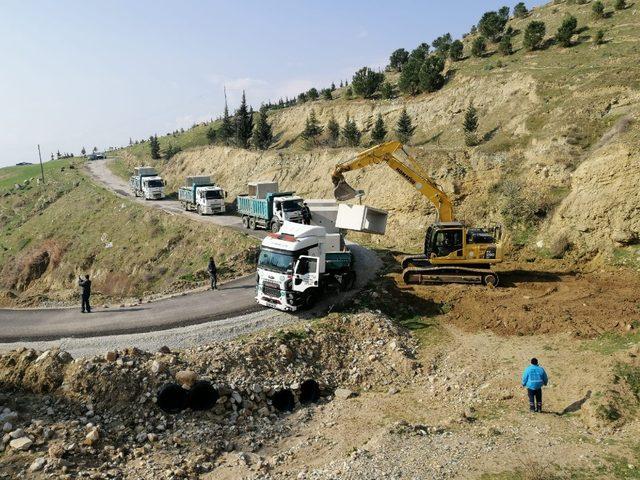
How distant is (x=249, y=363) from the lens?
15.7 m

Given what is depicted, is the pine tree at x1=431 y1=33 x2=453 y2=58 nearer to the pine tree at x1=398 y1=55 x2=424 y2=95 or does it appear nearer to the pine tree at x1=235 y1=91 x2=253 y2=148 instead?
the pine tree at x1=398 y1=55 x2=424 y2=95

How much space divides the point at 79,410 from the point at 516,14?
71.4 m

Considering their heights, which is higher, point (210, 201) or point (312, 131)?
point (312, 131)

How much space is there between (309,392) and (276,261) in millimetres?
6197

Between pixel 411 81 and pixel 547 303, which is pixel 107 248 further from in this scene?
pixel 411 81

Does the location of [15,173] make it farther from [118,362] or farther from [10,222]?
[118,362]

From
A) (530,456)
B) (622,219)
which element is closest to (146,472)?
(530,456)

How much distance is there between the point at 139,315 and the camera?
20250 millimetres

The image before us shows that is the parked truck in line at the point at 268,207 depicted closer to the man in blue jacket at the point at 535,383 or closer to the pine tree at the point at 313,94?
the man in blue jacket at the point at 535,383

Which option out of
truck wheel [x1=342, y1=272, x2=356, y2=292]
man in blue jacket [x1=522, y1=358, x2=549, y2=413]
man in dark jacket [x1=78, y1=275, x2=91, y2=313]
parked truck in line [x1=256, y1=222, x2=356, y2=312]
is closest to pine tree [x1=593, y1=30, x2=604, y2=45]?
truck wheel [x1=342, y1=272, x2=356, y2=292]

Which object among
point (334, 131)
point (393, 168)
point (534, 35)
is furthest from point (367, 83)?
point (393, 168)

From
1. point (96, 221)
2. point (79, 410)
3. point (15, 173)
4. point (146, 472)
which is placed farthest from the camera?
point (15, 173)

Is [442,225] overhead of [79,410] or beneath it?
overhead

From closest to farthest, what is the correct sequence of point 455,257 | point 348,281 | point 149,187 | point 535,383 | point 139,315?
point 535,383 < point 139,315 < point 348,281 < point 455,257 < point 149,187
